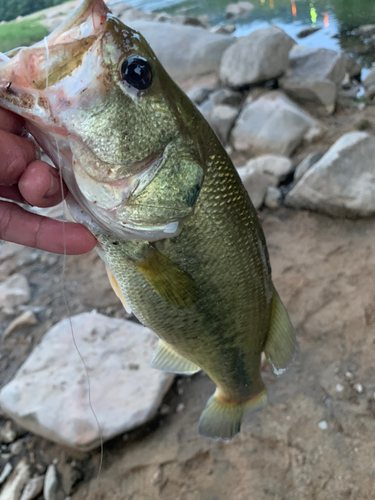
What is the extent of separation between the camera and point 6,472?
190 centimetres

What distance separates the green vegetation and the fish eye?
4926 mm

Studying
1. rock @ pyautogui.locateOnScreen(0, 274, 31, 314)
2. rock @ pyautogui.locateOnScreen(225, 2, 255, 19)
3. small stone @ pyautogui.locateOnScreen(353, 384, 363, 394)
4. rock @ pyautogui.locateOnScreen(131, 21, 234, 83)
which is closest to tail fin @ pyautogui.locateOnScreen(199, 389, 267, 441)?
small stone @ pyautogui.locateOnScreen(353, 384, 363, 394)

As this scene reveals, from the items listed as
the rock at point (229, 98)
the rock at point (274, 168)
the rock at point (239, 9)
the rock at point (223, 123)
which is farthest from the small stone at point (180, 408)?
the rock at point (239, 9)

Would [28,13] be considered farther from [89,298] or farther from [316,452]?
[316,452]

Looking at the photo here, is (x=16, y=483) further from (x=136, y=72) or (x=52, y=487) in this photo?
(x=136, y=72)

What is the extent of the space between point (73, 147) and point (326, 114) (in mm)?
5216

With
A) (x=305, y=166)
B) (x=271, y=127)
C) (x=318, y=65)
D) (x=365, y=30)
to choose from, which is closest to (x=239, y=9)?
(x=365, y=30)

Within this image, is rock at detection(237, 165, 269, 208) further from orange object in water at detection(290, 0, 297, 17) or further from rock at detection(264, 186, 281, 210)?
orange object in water at detection(290, 0, 297, 17)

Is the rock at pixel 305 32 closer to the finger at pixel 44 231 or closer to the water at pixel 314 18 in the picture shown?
the water at pixel 314 18

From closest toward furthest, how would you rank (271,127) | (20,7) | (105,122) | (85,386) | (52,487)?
(105,122)
(52,487)
(85,386)
(271,127)
(20,7)

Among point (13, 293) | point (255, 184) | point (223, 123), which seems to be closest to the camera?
point (13, 293)

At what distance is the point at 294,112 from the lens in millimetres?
4613

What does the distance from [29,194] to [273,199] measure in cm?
291

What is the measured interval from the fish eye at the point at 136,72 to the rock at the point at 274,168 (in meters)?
3.03
